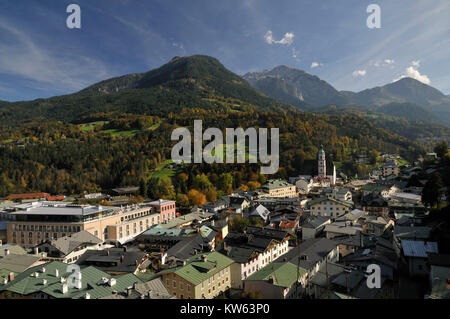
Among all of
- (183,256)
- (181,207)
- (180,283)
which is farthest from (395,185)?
(180,283)

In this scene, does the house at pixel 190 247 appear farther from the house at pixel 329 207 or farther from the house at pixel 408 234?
the house at pixel 329 207

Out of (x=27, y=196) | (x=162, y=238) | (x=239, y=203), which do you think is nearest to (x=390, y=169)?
(x=239, y=203)

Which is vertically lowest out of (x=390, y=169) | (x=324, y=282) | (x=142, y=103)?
(x=324, y=282)

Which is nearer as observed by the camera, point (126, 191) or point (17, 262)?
point (17, 262)

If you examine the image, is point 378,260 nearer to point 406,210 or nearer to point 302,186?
point 406,210

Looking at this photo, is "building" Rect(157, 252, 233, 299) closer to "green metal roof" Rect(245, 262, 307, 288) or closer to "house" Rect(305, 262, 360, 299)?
"green metal roof" Rect(245, 262, 307, 288)
